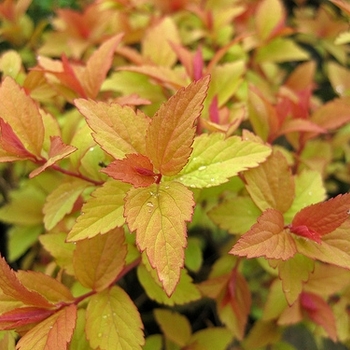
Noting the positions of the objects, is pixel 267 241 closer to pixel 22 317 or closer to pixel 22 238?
pixel 22 317

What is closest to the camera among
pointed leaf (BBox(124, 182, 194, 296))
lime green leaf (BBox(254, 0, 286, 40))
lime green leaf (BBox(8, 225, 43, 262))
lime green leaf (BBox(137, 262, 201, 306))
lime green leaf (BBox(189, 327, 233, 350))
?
pointed leaf (BBox(124, 182, 194, 296))

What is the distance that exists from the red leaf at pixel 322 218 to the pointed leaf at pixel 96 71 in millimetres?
442

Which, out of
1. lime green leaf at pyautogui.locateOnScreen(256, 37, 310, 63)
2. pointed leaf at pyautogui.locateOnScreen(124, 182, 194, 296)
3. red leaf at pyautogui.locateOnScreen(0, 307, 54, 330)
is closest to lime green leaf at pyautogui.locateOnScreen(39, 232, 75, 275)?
red leaf at pyautogui.locateOnScreen(0, 307, 54, 330)

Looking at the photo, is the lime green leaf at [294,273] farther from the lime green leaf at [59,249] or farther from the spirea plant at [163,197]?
the lime green leaf at [59,249]

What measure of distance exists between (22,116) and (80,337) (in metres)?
0.38

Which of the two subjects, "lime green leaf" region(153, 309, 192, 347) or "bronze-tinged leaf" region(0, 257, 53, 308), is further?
"lime green leaf" region(153, 309, 192, 347)

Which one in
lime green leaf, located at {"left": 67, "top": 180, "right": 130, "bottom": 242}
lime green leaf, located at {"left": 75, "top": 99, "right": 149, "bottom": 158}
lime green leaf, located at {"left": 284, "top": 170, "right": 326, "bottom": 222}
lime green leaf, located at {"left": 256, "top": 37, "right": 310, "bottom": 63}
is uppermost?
Result: lime green leaf, located at {"left": 75, "top": 99, "right": 149, "bottom": 158}

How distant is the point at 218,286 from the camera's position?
0.87 metres

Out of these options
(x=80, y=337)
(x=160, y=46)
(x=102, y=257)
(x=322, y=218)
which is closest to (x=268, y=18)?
(x=160, y=46)

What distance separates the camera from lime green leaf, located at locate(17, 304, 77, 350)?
23.9 inches

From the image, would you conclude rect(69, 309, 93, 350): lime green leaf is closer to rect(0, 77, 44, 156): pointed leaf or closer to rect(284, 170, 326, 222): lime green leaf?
rect(0, 77, 44, 156): pointed leaf

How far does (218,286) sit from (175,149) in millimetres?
376

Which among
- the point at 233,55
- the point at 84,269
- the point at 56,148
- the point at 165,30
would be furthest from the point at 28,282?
the point at 233,55

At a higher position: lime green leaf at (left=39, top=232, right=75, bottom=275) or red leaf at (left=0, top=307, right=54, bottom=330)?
red leaf at (left=0, top=307, right=54, bottom=330)
